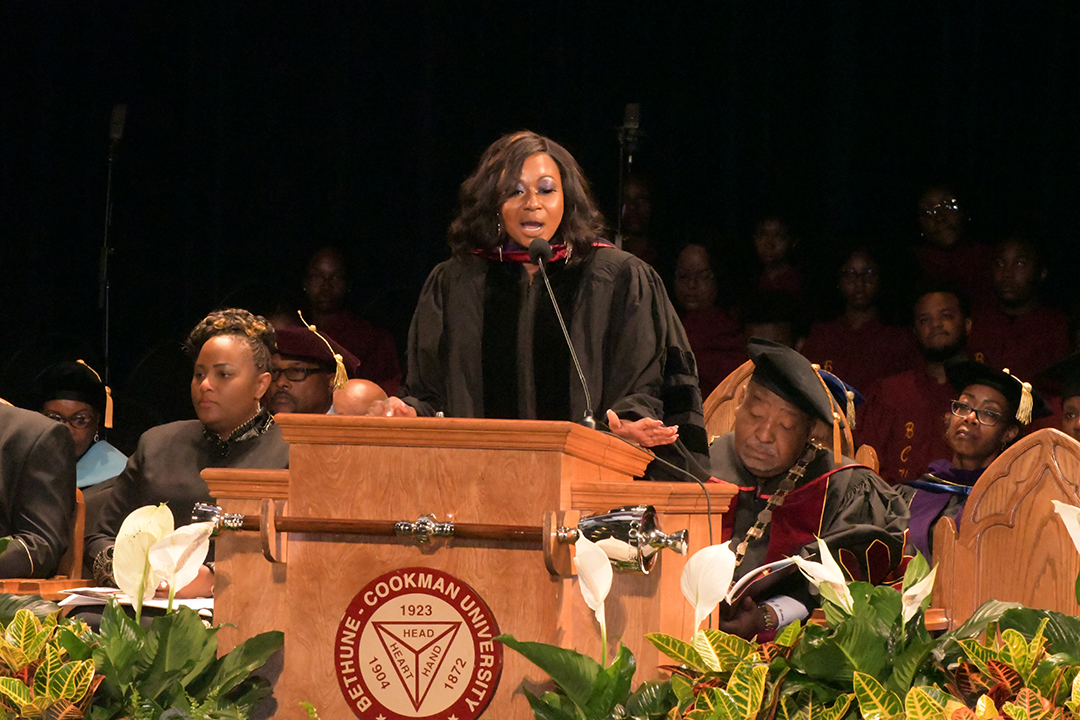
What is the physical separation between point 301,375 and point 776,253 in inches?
96.3

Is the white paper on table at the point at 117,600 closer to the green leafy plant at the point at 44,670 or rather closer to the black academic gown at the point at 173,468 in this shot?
the green leafy plant at the point at 44,670

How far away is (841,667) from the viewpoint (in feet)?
5.75

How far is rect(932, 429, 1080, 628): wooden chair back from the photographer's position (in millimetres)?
3194

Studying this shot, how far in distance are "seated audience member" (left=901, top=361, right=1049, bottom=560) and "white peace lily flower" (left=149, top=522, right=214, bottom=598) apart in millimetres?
2939

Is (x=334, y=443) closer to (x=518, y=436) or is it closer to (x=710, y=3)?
(x=518, y=436)

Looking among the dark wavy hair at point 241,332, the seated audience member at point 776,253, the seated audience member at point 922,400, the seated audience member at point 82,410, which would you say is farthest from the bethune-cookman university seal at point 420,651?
the seated audience member at point 776,253

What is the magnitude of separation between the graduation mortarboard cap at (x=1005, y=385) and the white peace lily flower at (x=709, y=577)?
9.29 ft

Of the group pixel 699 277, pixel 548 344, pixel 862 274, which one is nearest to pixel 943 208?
pixel 862 274

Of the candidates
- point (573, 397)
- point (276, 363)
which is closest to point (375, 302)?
point (276, 363)

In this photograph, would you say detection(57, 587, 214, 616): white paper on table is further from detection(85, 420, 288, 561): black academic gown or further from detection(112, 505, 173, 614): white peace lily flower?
detection(85, 420, 288, 561): black academic gown

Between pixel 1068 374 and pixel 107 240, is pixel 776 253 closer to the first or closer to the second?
pixel 1068 374

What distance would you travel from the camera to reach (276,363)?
487 cm

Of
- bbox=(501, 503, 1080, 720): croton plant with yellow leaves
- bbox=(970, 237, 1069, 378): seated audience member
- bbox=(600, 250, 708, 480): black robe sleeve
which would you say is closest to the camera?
bbox=(501, 503, 1080, 720): croton plant with yellow leaves

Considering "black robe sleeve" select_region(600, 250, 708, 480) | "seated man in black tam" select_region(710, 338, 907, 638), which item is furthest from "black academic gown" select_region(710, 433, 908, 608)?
"black robe sleeve" select_region(600, 250, 708, 480)
